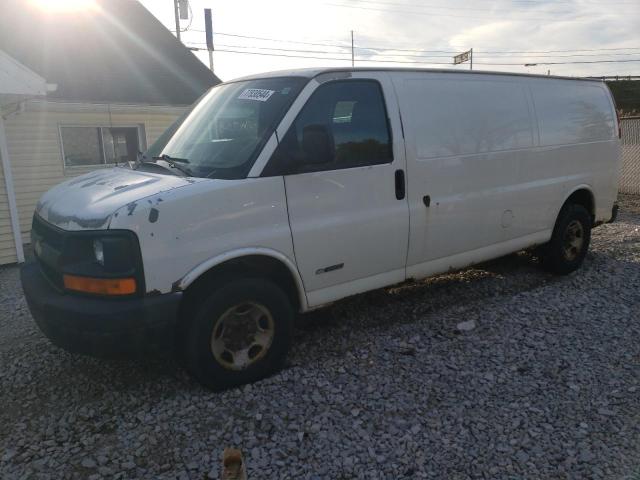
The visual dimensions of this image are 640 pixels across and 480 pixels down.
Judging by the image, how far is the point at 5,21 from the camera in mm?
10820

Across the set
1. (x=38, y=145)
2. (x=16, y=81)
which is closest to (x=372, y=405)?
(x=16, y=81)

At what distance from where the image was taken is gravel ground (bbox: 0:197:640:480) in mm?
2824

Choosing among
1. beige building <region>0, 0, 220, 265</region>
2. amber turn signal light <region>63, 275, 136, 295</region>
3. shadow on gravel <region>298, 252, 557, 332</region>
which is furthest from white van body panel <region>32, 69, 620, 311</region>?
beige building <region>0, 0, 220, 265</region>

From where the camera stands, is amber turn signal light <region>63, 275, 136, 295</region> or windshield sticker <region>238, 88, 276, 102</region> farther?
windshield sticker <region>238, 88, 276, 102</region>

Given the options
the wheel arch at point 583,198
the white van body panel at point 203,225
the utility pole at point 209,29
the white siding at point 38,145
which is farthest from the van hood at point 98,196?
the utility pole at point 209,29

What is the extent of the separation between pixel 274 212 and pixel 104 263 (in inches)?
43.3

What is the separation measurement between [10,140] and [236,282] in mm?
7952

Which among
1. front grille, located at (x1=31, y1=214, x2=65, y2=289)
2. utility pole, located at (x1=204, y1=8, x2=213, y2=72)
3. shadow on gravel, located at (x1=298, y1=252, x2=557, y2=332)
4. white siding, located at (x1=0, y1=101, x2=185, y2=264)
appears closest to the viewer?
front grille, located at (x1=31, y1=214, x2=65, y2=289)

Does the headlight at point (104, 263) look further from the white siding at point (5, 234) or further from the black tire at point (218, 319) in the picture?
the white siding at point (5, 234)

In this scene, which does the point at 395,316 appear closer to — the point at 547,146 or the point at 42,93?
the point at 547,146

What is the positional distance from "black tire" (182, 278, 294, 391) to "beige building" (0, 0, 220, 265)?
578 cm

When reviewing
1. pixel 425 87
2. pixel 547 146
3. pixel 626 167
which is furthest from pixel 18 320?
pixel 626 167

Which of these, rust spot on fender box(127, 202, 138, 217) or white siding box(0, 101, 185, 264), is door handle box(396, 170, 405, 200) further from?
white siding box(0, 101, 185, 264)

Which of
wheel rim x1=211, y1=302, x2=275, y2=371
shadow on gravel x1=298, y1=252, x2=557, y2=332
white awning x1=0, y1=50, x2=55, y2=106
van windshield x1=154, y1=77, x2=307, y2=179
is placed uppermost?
white awning x1=0, y1=50, x2=55, y2=106
